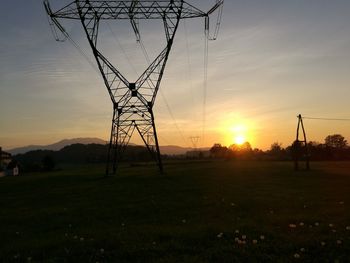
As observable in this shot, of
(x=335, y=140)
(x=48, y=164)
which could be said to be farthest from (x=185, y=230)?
(x=335, y=140)

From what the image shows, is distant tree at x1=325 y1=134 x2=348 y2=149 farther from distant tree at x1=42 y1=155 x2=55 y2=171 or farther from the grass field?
the grass field

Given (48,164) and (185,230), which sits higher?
(48,164)

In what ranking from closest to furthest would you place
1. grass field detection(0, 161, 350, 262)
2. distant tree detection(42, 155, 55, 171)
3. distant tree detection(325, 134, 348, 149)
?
grass field detection(0, 161, 350, 262), distant tree detection(42, 155, 55, 171), distant tree detection(325, 134, 348, 149)

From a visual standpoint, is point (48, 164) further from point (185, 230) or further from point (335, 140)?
point (335, 140)

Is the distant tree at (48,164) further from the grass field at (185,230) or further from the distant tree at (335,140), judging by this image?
the distant tree at (335,140)

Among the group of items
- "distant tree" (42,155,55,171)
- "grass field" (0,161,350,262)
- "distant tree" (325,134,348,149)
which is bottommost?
"grass field" (0,161,350,262)

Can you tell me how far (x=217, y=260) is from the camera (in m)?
8.75

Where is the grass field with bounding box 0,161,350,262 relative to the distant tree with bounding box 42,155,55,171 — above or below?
below

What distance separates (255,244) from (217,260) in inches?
57.1

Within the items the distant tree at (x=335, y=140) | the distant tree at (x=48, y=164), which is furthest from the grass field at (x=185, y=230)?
the distant tree at (x=335, y=140)

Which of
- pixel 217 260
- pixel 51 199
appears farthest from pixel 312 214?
pixel 51 199

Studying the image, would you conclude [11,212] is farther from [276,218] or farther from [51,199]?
[276,218]

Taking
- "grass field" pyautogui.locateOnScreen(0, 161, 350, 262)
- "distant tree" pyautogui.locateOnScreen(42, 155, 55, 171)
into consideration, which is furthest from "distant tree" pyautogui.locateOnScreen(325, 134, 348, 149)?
"grass field" pyautogui.locateOnScreen(0, 161, 350, 262)

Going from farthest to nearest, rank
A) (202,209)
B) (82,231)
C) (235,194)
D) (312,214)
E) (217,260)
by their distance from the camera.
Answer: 1. (235,194)
2. (202,209)
3. (312,214)
4. (82,231)
5. (217,260)
